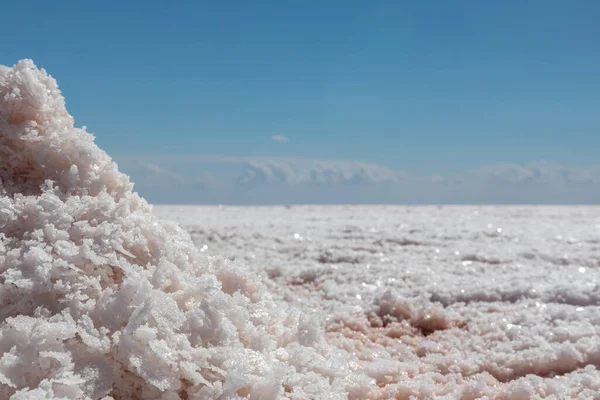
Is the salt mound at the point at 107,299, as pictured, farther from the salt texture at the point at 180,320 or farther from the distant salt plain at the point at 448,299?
the distant salt plain at the point at 448,299

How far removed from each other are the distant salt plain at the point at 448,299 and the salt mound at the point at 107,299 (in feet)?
1.08

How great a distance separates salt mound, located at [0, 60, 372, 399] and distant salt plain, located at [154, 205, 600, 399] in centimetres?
33

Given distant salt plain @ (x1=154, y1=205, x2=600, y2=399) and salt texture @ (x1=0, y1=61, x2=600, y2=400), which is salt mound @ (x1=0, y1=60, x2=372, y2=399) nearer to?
salt texture @ (x1=0, y1=61, x2=600, y2=400)

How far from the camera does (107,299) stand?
1.35 m


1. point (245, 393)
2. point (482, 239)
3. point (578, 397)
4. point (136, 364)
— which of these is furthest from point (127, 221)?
point (482, 239)

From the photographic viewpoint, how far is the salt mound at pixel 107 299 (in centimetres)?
125

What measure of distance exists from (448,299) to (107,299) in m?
2.06

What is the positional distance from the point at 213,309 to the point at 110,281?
284 millimetres

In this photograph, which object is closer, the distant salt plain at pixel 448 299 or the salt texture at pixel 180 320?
the salt texture at pixel 180 320

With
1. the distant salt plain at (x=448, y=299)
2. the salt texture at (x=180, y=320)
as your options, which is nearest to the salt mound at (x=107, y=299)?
the salt texture at (x=180, y=320)

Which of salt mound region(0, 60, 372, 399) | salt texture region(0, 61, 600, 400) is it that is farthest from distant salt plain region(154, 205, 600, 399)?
salt mound region(0, 60, 372, 399)

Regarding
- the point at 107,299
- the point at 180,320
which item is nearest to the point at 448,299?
the point at 180,320

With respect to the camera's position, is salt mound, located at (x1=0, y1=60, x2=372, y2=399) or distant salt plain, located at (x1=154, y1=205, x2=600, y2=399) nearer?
salt mound, located at (x1=0, y1=60, x2=372, y2=399)

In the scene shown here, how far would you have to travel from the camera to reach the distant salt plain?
6.59 ft
